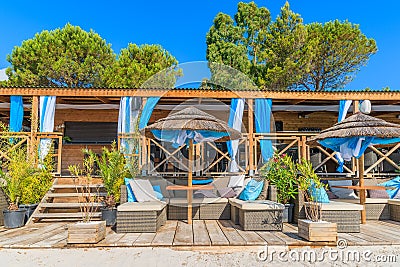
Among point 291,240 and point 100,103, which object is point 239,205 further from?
point 100,103

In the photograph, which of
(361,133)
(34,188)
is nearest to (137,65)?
(34,188)

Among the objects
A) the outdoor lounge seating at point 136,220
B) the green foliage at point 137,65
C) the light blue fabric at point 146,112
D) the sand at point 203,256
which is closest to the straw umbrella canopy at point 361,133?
the sand at point 203,256

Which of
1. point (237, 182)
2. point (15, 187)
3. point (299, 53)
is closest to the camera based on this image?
point (15, 187)

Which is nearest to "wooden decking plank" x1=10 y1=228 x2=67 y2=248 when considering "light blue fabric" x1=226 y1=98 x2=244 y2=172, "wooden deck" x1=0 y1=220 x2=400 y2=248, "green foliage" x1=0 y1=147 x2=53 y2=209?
"wooden deck" x1=0 y1=220 x2=400 y2=248

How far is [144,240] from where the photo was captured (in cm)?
396

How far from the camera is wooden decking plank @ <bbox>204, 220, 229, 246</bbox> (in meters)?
3.82

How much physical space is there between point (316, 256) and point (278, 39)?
40.4ft

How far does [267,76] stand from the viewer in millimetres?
14039

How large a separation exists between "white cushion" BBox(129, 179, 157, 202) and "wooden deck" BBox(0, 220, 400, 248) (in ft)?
1.64

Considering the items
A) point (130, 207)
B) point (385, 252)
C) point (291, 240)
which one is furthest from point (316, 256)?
point (130, 207)

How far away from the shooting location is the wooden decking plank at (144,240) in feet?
12.4

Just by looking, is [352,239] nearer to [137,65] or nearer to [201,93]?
[201,93]

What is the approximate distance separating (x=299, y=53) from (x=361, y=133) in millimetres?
9875

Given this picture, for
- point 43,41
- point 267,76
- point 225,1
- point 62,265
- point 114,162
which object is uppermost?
point 225,1
